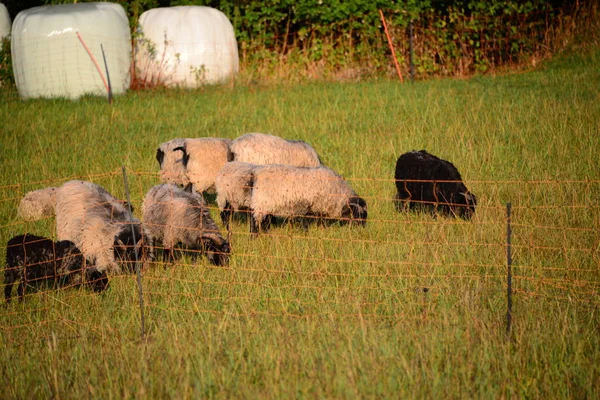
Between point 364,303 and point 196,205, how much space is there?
8.60 ft

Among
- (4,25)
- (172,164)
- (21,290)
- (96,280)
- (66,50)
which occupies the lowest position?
(21,290)

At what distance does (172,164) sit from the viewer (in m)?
8.74

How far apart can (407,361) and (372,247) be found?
7.62 ft

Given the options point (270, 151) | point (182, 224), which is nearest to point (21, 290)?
point (182, 224)

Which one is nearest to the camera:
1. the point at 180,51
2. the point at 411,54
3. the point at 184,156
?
the point at 184,156

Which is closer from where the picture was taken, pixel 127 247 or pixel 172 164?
pixel 127 247

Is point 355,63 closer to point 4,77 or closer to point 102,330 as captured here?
point 4,77

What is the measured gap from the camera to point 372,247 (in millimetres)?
6652

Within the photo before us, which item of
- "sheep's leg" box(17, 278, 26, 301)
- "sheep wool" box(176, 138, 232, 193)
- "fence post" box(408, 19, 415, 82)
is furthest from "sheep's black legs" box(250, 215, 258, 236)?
"fence post" box(408, 19, 415, 82)

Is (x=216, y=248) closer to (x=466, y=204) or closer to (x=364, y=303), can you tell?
(x=364, y=303)

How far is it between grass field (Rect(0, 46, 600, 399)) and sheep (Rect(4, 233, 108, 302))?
18cm

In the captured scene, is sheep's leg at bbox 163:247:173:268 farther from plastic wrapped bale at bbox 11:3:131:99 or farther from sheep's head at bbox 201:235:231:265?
plastic wrapped bale at bbox 11:3:131:99

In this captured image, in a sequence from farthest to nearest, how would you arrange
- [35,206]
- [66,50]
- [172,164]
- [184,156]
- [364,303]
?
[66,50], [172,164], [184,156], [35,206], [364,303]

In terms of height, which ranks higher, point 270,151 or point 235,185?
point 270,151
